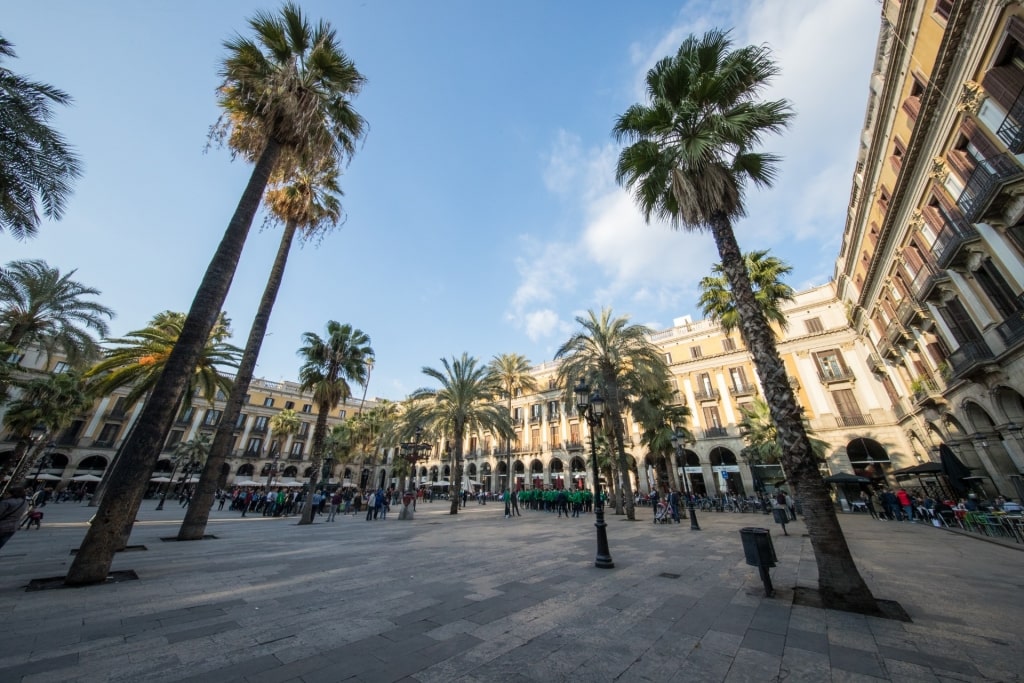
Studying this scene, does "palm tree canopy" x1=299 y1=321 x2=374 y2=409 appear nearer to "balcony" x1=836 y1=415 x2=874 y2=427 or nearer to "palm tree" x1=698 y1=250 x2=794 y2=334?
"palm tree" x1=698 y1=250 x2=794 y2=334

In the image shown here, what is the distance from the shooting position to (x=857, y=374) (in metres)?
28.6

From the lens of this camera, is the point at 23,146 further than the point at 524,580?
Yes

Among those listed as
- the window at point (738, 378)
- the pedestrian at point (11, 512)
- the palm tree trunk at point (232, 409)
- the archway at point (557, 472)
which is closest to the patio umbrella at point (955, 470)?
the window at point (738, 378)

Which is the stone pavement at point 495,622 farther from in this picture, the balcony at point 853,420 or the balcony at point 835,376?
the balcony at point 835,376

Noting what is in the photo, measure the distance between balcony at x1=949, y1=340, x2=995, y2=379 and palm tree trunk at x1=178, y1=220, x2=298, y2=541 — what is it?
87.5 ft

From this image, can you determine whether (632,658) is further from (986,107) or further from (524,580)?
(986,107)

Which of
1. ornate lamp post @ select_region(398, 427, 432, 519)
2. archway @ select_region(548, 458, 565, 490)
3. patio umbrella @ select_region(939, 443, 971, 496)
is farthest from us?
archway @ select_region(548, 458, 565, 490)

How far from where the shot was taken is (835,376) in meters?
29.4

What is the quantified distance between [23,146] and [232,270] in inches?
201

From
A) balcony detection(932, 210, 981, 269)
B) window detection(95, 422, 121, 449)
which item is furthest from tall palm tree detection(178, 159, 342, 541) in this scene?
window detection(95, 422, 121, 449)

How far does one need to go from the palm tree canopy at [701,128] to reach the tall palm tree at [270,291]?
9859 millimetres

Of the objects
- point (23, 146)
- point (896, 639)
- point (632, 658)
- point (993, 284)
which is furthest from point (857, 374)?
point (23, 146)

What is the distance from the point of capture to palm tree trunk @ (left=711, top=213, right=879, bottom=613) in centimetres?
526

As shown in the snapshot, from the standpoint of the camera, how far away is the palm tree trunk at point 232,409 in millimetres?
11602
